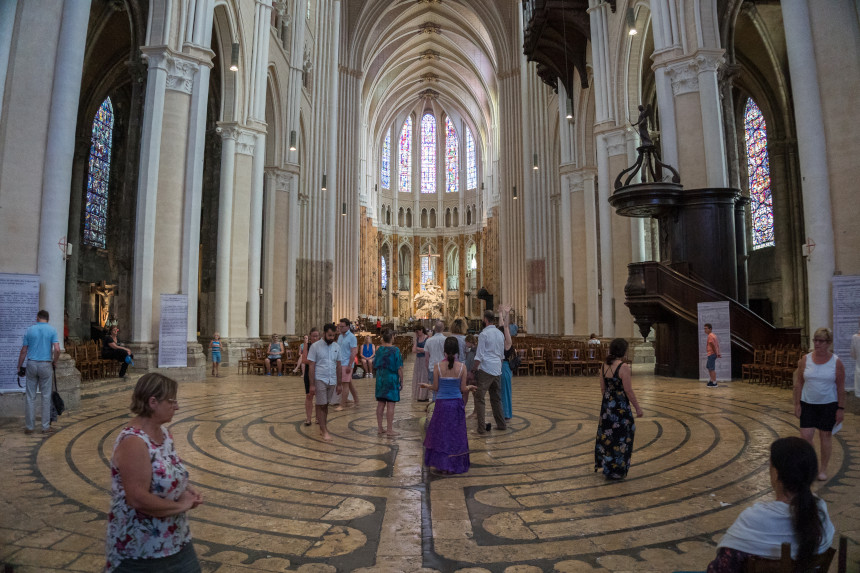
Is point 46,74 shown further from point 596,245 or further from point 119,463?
point 596,245

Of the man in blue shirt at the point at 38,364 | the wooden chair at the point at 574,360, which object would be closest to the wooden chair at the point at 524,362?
the wooden chair at the point at 574,360

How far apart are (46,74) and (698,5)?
542 inches

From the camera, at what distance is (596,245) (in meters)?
20.9

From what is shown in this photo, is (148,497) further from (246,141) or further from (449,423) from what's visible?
(246,141)

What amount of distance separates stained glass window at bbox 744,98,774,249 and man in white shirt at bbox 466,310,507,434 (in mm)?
20803

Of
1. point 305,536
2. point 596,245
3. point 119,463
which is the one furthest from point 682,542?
point 596,245

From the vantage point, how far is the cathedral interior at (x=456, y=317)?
3945 mm

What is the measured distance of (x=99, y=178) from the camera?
78.6ft

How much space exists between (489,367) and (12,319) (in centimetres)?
679

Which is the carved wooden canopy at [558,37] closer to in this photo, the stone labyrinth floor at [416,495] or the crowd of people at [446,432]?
the crowd of people at [446,432]

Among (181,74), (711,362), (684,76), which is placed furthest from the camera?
(684,76)

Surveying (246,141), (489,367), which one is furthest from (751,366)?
(246,141)

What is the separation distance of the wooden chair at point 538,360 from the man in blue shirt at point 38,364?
1193cm

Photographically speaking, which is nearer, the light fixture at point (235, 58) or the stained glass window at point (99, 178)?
the light fixture at point (235, 58)
